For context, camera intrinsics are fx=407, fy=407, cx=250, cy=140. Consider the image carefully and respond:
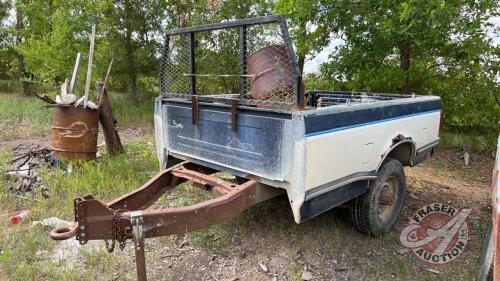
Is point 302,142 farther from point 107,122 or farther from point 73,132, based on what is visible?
point 107,122

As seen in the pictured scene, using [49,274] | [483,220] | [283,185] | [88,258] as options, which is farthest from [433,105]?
[49,274]

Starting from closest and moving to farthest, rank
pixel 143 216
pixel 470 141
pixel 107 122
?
pixel 143 216, pixel 107 122, pixel 470 141

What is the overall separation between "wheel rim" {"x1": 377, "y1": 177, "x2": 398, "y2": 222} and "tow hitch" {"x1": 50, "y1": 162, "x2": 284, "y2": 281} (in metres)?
1.29

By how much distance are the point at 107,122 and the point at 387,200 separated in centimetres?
411

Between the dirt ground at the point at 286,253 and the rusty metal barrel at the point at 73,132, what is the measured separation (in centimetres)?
219

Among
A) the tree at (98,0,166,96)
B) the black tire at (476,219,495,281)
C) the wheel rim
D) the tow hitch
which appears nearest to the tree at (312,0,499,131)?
the wheel rim

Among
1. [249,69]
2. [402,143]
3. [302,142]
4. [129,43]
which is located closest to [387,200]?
[402,143]

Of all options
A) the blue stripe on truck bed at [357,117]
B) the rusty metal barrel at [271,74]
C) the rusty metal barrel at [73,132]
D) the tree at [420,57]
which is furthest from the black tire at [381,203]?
the rusty metal barrel at [73,132]

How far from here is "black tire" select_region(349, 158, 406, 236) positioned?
12.3 feet

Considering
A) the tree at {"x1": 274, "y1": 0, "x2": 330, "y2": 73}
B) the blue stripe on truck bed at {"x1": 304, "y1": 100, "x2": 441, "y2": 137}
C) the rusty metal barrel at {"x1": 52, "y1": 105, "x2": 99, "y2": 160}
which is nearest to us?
the blue stripe on truck bed at {"x1": 304, "y1": 100, "x2": 441, "y2": 137}

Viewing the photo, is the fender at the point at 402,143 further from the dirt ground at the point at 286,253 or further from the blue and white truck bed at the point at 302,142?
the dirt ground at the point at 286,253

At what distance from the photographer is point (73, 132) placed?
552 cm

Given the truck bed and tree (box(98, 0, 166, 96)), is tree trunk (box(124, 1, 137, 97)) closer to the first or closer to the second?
tree (box(98, 0, 166, 96))

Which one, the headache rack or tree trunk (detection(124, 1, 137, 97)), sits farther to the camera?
tree trunk (detection(124, 1, 137, 97))
